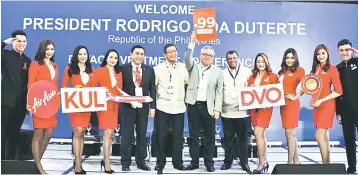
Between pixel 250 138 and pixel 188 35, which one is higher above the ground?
pixel 188 35

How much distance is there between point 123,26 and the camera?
18.5ft

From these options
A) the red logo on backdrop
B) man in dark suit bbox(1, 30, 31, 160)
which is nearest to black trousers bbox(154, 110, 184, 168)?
the red logo on backdrop

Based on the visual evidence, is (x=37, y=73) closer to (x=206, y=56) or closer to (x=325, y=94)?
(x=206, y=56)

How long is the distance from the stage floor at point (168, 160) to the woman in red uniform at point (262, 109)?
1.33ft

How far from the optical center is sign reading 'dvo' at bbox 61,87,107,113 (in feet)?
14.0

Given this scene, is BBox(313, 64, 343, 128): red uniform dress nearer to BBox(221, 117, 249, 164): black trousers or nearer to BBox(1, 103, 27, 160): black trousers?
BBox(221, 117, 249, 164): black trousers

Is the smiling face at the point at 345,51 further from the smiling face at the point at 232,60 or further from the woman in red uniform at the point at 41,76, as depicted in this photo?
the woman in red uniform at the point at 41,76

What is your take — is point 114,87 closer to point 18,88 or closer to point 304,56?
point 18,88

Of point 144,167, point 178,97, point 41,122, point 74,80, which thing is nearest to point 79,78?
point 74,80

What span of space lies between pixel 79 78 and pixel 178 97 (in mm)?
1055

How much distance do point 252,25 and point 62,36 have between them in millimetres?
2539

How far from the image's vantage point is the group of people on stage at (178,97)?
4.33 meters

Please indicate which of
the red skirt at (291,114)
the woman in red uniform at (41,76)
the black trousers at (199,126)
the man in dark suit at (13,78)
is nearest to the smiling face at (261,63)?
the red skirt at (291,114)

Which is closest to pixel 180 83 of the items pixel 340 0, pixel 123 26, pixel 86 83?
pixel 86 83
